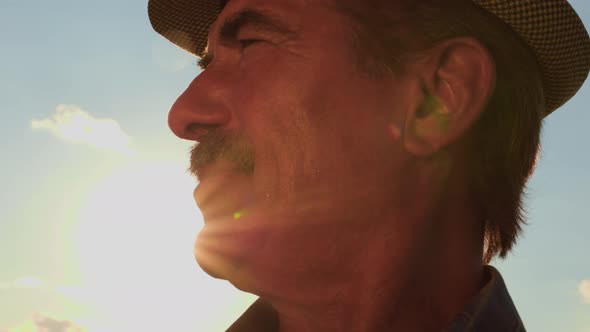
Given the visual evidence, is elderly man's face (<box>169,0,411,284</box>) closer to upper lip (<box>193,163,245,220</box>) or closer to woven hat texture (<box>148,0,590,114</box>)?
upper lip (<box>193,163,245,220</box>)

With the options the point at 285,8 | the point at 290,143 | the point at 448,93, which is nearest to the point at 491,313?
the point at 448,93

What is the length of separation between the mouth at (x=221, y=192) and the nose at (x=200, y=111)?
0.19m

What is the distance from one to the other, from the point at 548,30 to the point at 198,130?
1772 millimetres

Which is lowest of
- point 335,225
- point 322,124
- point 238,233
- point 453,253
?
point 453,253

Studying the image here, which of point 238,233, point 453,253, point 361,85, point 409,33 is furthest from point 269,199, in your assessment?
point 409,33

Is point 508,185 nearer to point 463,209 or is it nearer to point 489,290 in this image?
point 463,209

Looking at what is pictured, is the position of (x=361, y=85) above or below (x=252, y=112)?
below

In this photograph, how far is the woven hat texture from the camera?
3049 millimetres

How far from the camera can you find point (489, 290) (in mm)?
2848

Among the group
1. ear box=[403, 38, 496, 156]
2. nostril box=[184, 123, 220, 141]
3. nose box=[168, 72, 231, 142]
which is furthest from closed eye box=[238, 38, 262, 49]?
ear box=[403, 38, 496, 156]

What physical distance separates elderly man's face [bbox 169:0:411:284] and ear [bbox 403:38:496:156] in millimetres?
109

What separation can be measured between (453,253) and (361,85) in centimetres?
88

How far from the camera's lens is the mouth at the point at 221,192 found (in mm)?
2920

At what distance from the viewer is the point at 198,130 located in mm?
3129
